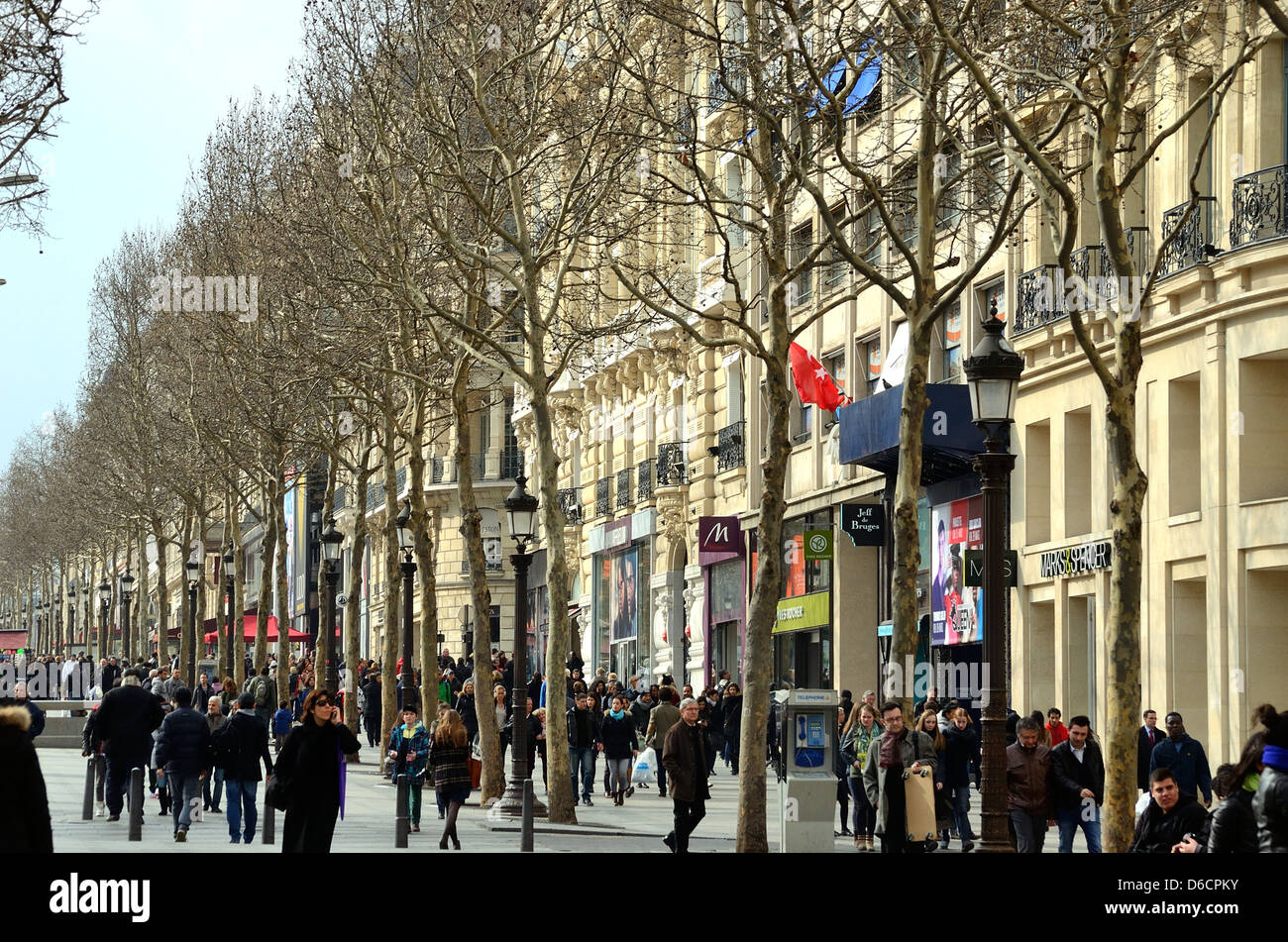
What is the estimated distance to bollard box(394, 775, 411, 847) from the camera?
71.5ft

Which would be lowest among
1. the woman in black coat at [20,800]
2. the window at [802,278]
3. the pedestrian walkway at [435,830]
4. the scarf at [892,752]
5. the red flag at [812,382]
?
the pedestrian walkway at [435,830]

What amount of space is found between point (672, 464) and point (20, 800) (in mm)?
38907

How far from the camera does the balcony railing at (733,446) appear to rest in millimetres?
45344

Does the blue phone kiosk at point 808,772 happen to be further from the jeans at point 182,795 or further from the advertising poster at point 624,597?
the advertising poster at point 624,597

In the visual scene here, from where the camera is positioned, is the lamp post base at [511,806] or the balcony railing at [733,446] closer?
the lamp post base at [511,806]

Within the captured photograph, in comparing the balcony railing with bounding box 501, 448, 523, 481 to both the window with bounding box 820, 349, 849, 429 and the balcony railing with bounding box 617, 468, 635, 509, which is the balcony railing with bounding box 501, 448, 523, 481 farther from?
the window with bounding box 820, 349, 849, 429

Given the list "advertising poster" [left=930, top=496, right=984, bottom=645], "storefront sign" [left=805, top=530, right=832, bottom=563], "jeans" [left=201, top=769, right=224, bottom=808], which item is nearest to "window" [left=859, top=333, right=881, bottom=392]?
"storefront sign" [left=805, top=530, right=832, bottom=563]

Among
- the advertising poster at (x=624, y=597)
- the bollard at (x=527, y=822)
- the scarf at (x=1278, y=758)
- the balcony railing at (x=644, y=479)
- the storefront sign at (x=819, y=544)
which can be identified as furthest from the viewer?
the advertising poster at (x=624, y=597)

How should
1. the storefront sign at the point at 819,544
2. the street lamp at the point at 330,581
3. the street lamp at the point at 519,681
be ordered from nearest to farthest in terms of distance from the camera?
the street lamp at the point at 519,681
the storefront sign at the point at 819,544
the street lamp at the point at 330,581

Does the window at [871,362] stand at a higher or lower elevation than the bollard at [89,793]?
higher

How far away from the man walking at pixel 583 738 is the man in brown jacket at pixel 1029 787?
39.6 ft

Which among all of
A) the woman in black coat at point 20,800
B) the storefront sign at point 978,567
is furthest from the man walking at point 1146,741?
the woman in black coat at point 20,800

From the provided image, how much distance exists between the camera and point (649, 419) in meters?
51.8
